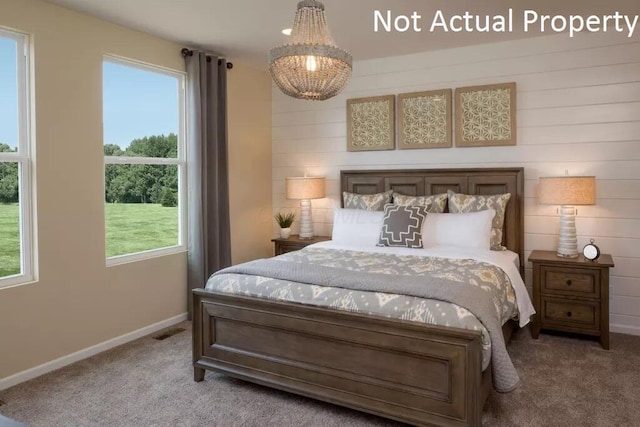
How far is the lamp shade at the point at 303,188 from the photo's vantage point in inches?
187

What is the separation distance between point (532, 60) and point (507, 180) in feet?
3.45

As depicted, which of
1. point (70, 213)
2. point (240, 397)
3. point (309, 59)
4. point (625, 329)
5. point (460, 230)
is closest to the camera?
point (309, 59)

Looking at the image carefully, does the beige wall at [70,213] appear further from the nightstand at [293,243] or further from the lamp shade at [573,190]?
the lamp shade at [573,190]

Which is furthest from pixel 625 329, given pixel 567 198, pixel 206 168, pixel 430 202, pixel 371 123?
pixel 206 168

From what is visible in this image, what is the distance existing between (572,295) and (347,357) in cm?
212

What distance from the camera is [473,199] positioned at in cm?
400

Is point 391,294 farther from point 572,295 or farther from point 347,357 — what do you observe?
point 572,295

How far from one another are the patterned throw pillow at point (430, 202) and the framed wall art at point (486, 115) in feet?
1.96

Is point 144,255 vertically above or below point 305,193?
below

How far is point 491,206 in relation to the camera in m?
3.91

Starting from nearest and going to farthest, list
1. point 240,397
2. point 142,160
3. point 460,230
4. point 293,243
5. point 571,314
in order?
point 240,397 < point 571,314 < point 460,230 < point 142,160 < point 293,243

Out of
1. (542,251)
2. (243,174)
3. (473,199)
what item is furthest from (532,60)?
(243,174)

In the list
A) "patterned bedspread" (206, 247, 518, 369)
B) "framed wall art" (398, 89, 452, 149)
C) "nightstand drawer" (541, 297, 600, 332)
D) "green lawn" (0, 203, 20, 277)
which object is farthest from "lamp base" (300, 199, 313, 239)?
"green lawn" (0, 203, 20, 277)

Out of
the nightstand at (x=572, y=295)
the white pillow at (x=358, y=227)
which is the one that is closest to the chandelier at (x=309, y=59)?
the white pillow at (x=358, y=227)
